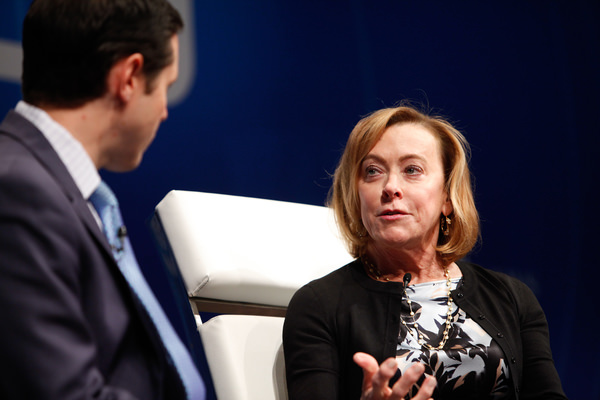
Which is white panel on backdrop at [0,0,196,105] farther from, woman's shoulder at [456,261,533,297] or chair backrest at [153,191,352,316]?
woman's shoulder at [456,261,533,297]

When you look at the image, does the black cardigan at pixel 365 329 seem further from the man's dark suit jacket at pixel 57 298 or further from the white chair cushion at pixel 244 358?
the man's dark suit jacket at pixel 57 298

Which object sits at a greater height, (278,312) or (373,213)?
(373,213)

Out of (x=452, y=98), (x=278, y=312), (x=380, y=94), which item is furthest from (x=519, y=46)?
(x=278, y=312)

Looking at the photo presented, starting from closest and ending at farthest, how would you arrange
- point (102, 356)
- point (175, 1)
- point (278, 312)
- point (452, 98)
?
1. point (102, 356)
2. point (278, 312)
3. point (175, 1)
4. point (452, 98)

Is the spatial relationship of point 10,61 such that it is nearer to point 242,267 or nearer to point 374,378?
point 242,267

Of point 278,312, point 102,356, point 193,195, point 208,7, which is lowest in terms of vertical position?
point 278,312

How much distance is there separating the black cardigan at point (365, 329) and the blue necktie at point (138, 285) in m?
0.45

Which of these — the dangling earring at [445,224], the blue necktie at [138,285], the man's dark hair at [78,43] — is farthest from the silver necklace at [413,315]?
the man's dark hair at [78,43]

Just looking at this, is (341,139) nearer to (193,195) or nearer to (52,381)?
(193,195)

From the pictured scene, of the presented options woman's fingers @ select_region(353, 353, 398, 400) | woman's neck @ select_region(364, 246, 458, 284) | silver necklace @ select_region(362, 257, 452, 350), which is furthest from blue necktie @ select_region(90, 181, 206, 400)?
woman's neck @ select_region(364, 246, 458, 284)

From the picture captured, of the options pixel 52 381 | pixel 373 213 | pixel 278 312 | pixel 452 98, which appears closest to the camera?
pixel 52 381

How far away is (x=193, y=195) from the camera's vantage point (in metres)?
1.61

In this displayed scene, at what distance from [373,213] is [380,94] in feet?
3.38

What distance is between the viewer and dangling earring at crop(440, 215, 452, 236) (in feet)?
5.39
